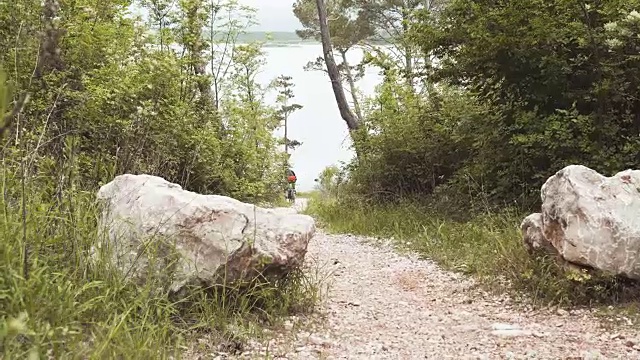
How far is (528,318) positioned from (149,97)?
4.21 metres

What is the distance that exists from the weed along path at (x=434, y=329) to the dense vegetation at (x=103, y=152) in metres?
0.34

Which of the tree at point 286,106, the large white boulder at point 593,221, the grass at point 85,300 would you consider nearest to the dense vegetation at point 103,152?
the grass at point 85,300

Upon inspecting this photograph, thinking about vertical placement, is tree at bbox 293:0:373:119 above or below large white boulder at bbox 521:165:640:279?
above

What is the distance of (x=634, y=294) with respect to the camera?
429 cm

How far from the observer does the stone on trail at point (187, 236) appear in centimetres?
360

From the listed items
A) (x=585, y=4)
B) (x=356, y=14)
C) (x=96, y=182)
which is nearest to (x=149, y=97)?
(x=96, y=182)

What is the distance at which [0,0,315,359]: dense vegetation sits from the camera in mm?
2619

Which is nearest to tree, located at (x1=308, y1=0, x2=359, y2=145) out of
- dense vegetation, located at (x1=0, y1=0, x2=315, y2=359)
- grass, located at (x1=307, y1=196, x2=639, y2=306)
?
dense vegetation, located at (x1=0, y1=0, x2=315, y2=359)

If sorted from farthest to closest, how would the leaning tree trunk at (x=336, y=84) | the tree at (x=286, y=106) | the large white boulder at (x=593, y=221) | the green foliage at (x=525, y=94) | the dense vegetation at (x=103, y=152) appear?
the tree at (x=286, y=106) → the leaning tree trunk at (x=336, y=84) → the green foliage at (x=525, y=94) → the large white boulder at (x=593, y=221) → the dense vegetation at (x=103, y=152)

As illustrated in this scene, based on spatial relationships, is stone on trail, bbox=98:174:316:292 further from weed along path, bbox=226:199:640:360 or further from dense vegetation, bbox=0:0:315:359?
weed along path, bbox=226:199:640:360

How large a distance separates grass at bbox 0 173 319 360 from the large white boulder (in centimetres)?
195

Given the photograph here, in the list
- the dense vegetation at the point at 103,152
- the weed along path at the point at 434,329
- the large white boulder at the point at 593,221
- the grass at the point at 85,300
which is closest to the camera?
the grass at the point at 85,300

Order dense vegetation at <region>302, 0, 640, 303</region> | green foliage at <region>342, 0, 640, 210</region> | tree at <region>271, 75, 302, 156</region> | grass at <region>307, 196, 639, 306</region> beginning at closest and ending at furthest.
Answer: grass at <region>307, 196, 639, 306</region> < dense vegetation at <region>302, 0, 640, 303</region> < green foliage at <region>342, 0, 640, 210</region> < tree at <region>271, 75, 302, 156</region>

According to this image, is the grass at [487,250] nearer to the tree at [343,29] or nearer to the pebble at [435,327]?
the pebble at [435,327]
